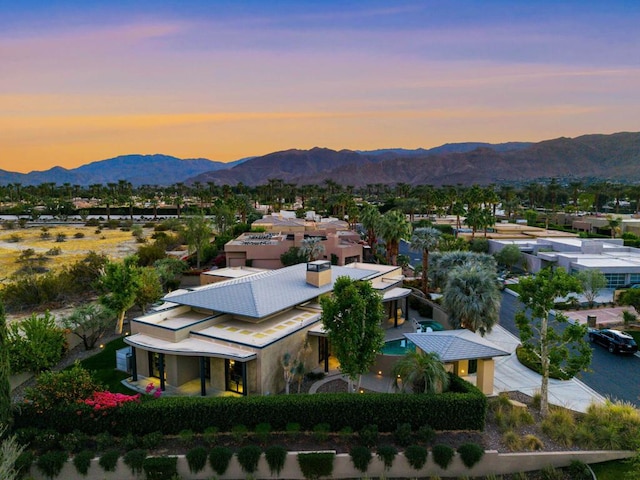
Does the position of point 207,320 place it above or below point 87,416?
above

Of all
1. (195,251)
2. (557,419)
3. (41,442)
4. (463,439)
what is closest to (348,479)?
(463,439)

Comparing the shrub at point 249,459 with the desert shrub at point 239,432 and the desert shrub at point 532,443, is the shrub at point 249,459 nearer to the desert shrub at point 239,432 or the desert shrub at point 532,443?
the desert shrub at point 239,432

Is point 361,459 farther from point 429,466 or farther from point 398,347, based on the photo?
point 398,347

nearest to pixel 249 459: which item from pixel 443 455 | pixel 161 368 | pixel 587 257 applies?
pixel 443 455

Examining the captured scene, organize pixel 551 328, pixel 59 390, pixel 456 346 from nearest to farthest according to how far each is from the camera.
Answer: pixel 59 390 < pixel 551 328 < pixel 456 346

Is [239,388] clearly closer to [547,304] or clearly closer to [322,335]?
[322,335]

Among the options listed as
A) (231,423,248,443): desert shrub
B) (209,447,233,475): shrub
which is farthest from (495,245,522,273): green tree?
(209,447,233,475): shrub
